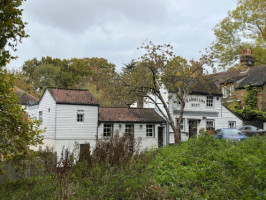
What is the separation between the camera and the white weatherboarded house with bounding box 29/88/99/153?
27.1 metres

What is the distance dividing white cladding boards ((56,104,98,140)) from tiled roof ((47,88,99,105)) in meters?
0.37

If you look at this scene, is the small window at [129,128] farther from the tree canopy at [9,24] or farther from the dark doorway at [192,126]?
the tree canopy at [9,24]

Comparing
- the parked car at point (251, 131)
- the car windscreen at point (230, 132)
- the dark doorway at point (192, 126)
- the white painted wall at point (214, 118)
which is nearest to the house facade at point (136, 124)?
the white painted wall at point (214, 118)

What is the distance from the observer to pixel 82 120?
2800 centimetres

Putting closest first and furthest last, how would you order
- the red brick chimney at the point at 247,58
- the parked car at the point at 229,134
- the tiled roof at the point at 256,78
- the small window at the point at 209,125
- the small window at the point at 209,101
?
the parked car at the point at 229,134, the small window at the point at 209,125, the small window at the point at 209,101, the tiled roof at the point at 256,78, the red brick chimney at the point at 247,58

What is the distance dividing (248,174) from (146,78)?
57.7ft

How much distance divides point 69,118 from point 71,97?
6.65 ft

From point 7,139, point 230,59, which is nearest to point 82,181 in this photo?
point 7,139

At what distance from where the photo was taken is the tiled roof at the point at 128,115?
1145 inches

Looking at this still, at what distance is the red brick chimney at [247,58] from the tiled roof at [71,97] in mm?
22744

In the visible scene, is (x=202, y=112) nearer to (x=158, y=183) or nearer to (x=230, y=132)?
(x=230, y=132)

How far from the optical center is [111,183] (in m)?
8.21

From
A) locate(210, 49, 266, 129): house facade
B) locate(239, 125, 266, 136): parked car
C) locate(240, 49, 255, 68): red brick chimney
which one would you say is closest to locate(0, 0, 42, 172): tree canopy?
locate(239, 125, 266, 136): parked car

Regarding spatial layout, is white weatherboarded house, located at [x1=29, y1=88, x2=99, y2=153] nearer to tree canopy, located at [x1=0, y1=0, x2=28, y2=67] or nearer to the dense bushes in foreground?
the dense bushes in foreground
